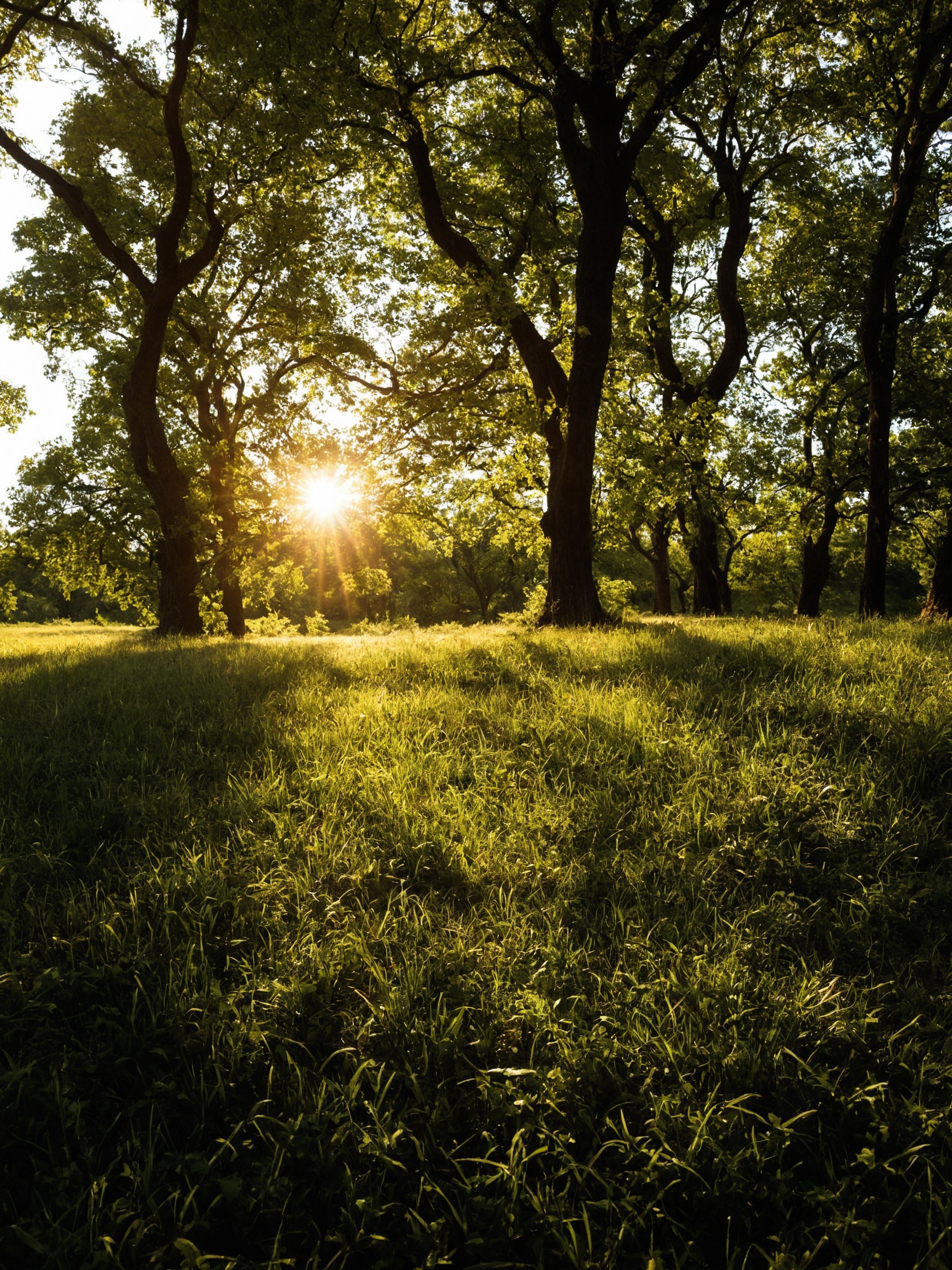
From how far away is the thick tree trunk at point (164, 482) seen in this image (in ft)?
43.4

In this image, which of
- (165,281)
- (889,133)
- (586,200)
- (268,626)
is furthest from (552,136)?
(268,626)

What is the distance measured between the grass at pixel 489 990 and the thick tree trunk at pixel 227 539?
33.6 feet

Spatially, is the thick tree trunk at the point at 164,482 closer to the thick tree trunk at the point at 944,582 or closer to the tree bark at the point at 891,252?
the tree bark at the point at 891,252

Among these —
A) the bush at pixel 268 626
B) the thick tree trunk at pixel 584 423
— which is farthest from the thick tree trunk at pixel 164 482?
the bush at pixel 268 626

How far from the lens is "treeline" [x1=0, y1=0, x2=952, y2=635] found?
1025 centimetres

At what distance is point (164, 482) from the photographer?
13820 millimetres

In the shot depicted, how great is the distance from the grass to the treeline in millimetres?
7427

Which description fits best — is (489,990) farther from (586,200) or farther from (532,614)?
(532,614)

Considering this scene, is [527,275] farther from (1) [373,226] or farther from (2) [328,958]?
(2) [328,958]

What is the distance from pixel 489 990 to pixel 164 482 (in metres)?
14.1

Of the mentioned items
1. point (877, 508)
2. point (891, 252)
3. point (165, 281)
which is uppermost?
point (165, 281)

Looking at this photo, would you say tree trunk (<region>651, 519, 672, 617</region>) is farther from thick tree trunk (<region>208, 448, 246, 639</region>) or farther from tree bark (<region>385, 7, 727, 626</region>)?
tree bark (<region>385, 7, 727, 626</region>)

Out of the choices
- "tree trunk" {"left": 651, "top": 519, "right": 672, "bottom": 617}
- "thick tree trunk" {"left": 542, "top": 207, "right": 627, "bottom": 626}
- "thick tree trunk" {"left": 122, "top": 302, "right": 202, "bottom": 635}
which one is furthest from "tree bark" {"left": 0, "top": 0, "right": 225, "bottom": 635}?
"tree trunk" {"left": 651, "top": 519, "right": 672, "bottom": 617}

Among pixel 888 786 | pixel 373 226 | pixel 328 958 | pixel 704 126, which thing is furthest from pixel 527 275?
pixel 328 958
